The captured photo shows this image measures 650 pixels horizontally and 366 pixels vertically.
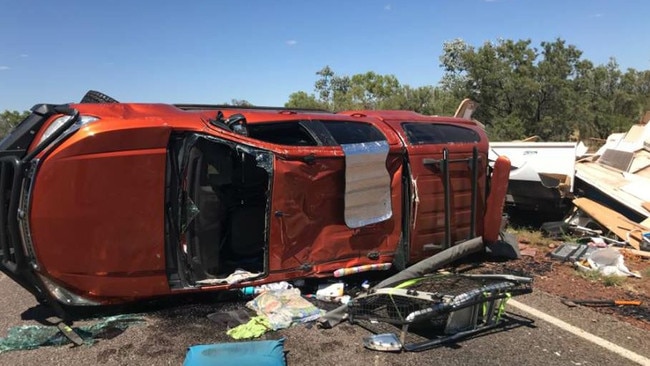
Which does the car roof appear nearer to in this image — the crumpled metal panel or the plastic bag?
the crumpled metal panel

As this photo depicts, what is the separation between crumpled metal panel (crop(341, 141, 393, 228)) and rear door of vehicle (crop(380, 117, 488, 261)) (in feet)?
1.07

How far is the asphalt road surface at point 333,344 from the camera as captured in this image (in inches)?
142

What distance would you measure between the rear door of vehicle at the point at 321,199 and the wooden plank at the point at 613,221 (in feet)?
14.4

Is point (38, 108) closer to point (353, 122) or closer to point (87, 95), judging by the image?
point (87, 95)

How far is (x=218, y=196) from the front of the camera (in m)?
4.62

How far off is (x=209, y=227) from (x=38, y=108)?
1.63 metres

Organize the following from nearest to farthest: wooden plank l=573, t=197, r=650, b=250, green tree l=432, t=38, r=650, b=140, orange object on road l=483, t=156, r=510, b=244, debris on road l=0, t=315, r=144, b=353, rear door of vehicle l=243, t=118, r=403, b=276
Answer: debris on road l=0, t=315, r=144, b=353
rear door of vehicle l=243, t=118, r=403, b=276
orange object on road l=483, t=156, r=510, b=244
wooden plank l=573, t=197, r=650, b=250
green tree l=432, t=38, r=650, b=140

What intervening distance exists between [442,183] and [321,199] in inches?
58.2

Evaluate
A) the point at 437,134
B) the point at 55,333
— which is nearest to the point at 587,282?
the point at 437,134

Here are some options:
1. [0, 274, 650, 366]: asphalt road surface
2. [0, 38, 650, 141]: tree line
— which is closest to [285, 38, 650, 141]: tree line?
[0, 38, 650, 141]: tree line

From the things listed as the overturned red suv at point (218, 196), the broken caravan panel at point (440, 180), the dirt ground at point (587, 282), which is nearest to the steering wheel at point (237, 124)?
the overturned red suv at point (218, 196)

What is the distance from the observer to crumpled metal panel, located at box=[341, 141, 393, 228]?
4816mm

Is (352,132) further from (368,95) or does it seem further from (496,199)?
(368,95)

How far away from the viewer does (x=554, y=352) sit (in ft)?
12.5
